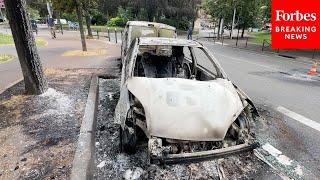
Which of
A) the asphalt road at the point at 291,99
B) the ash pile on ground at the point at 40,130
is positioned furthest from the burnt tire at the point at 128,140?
the asphalt road at the point at 291,99

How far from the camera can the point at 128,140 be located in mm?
4266

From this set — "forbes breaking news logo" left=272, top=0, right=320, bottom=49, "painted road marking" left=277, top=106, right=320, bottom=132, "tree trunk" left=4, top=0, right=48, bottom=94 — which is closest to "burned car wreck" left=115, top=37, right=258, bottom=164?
"painted road marking" left=277, top=106, right=320, bottom=132

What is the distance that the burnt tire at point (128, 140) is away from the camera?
4.14 meters

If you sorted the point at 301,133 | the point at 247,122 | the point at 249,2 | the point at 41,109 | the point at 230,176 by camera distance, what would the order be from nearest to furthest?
the point at 230,176, the point at 247,122, the point at 301,133, the point at 41,109, the point at 249,2

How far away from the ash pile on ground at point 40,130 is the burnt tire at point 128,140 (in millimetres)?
797

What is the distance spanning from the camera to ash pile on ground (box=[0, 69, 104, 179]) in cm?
412

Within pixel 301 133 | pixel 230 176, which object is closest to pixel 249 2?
pixel 301 133

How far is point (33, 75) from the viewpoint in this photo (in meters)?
7.27

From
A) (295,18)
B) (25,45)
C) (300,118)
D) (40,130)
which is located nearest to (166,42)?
(40,130)

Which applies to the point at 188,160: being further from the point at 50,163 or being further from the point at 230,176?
the point at 50,163

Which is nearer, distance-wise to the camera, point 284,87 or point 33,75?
point 33,75

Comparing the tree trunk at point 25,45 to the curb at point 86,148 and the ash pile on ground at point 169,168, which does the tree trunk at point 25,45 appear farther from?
the ash pile on ground at point 169,168

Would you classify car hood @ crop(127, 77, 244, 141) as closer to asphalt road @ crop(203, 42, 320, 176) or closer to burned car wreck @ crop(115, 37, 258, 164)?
burned car wreck @ crop(115, 37, 258, 164)

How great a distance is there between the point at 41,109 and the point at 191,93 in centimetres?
360
